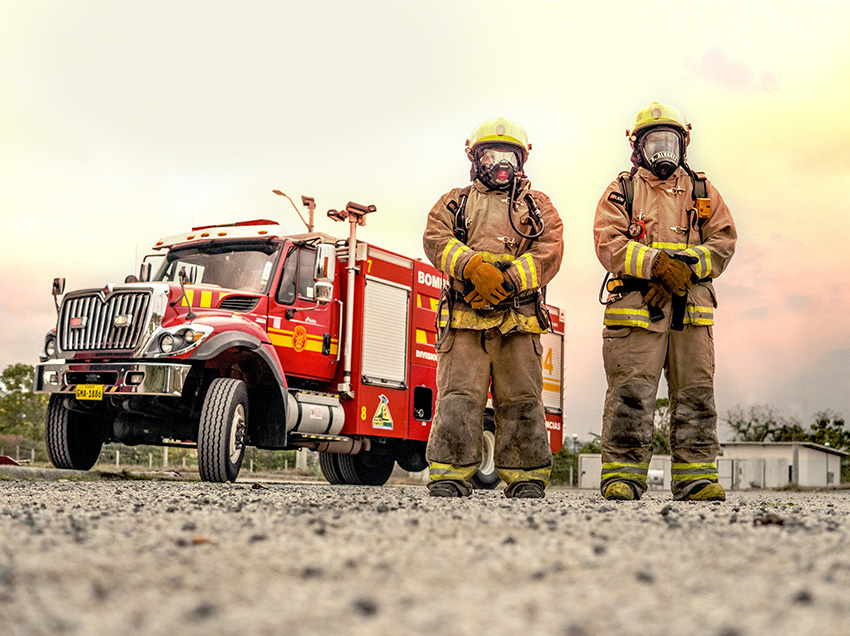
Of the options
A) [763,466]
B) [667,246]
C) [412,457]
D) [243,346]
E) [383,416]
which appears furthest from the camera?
[763,466]

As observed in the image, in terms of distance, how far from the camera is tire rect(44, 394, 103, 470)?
360 inches

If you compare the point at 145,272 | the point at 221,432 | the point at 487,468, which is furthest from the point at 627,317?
the point at 487,468

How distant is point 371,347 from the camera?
10508 mm

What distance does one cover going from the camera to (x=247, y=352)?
8672mm

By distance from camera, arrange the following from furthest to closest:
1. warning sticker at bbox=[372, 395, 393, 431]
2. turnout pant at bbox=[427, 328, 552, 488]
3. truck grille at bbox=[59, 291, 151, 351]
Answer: warning sticker at bbox=[372, 395, 393, 431] → truck grille at bbox=[59, 291, 151, 351] → turnout pant at bbox=[427, 328, 552, 488]

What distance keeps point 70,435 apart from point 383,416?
10.5 feet

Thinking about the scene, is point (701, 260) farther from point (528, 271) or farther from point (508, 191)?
point (508, 191)

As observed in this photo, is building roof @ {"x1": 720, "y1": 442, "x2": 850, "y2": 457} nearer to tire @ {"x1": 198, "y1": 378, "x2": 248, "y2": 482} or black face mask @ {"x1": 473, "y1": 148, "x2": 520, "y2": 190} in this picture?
tire @ {"x1": 198, "y1": 378, "x2": 248, "y2": 482}

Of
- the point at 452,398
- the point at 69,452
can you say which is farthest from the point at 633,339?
the point at 69,452

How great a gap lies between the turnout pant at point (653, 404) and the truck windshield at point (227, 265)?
431 cm

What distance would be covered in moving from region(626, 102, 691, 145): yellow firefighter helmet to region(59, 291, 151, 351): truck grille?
4486 mm

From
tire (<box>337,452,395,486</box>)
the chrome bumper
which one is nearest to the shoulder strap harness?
the chrome bumper

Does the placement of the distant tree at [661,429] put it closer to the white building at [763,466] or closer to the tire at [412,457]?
the white building at [763,466]

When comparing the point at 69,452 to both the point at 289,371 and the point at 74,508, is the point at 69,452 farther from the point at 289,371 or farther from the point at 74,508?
the point at 74,508
